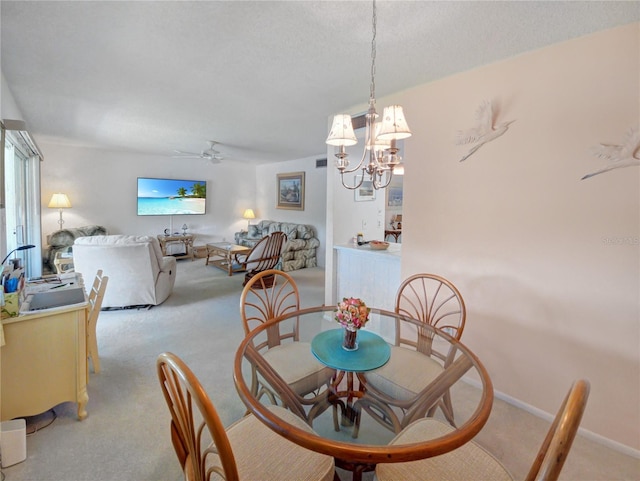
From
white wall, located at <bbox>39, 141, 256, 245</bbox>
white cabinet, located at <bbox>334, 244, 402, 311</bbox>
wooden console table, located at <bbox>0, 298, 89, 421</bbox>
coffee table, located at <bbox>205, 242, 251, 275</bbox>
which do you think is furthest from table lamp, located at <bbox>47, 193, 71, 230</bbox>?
white cabinet, located at <bbox>334, 244, 402, 311</bbox>

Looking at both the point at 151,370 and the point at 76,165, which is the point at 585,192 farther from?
the point at 76,165

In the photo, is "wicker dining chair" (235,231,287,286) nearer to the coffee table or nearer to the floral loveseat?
the coffee table

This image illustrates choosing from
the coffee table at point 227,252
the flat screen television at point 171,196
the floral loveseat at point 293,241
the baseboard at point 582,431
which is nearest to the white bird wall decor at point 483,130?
the baseboard at point 582,431

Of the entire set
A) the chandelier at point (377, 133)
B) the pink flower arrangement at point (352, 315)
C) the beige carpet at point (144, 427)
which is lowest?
the beige carpet at point (144, 427)

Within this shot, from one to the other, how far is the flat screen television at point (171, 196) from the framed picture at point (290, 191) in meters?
1.88

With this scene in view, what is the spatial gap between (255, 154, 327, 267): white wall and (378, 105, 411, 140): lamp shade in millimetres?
4596

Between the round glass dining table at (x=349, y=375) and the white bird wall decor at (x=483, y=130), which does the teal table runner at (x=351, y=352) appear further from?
the white bird wall decor at (x=483, y=130)

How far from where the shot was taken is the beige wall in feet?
5.65

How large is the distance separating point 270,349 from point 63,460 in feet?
3.90

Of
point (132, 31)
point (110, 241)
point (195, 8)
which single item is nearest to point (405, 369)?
point (195, 8)

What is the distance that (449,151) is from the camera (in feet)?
7.89

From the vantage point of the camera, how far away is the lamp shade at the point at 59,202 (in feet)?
18.1

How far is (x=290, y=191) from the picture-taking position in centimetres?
734

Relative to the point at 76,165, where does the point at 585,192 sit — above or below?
below
